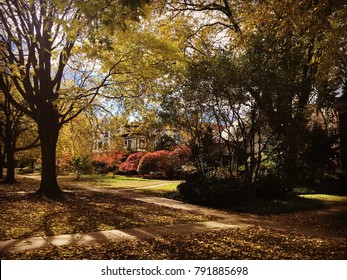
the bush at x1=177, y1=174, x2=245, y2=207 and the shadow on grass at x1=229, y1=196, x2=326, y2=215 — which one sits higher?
the bush at x1=177, y1=174, x2=245, y2=207

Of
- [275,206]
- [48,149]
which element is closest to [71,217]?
[48,149]

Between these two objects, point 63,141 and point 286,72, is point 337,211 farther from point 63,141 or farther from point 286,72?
point 63,141

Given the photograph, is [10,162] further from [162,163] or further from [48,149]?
[162,163]

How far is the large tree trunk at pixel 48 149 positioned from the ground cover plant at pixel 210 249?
30.4ft

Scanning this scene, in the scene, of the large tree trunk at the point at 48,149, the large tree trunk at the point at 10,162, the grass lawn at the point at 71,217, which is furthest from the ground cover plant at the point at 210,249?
the large tree trunk at the point at 10,162

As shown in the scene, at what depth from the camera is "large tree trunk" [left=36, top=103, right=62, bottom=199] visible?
14.9 m

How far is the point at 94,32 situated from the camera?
24.1 ft

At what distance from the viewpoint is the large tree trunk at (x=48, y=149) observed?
14.9 meters

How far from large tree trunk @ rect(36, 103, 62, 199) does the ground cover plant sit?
30.4 ft

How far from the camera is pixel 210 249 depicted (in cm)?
629

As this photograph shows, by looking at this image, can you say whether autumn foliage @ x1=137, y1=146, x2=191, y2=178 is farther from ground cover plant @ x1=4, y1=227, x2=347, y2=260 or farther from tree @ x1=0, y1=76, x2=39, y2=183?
ground cover plant @ x1=4, y1=227, x2=347, y2=260

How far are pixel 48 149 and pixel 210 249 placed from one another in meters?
11.0

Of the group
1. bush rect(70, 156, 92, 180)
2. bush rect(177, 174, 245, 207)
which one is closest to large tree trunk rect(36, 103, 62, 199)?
bush rect(177, 174, 245, 207)

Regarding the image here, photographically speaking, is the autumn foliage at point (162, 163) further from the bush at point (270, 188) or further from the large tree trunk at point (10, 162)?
the bush at point (270, 188)
